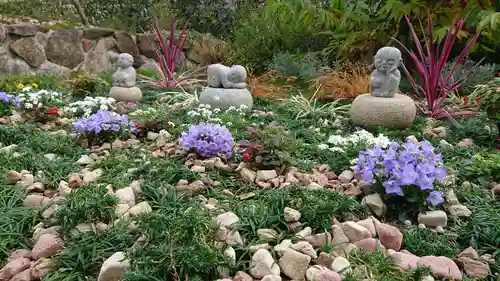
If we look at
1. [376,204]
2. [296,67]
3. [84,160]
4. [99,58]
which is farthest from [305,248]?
[99,58]

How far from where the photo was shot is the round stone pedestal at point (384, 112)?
4605mm

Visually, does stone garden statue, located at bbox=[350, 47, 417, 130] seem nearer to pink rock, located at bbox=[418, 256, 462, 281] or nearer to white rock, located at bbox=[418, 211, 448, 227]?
white rock, located at bbox=[418, 211, 448, 227]

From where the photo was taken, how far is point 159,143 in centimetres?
391

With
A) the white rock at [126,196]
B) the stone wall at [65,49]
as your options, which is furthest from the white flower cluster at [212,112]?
the stone wall at [65,49]

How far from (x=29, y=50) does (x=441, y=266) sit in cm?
740

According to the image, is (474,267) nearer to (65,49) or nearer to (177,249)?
(177,249)

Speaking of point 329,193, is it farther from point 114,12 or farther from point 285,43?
point 114,12

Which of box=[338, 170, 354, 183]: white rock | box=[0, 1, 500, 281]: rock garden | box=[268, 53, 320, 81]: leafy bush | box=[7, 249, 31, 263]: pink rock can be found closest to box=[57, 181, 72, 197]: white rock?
box=[0, 1, 500, 281]: rock garden

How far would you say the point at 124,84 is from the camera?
577cm

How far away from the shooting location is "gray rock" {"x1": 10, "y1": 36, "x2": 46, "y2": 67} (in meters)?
7.93

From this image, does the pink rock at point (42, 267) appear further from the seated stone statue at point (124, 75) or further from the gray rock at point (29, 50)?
the gray rock at point (29, 50)

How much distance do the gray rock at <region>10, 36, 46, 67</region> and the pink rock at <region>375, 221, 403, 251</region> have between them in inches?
278

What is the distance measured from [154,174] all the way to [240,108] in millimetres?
2180

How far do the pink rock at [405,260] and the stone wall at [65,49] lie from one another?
6.91 metres
